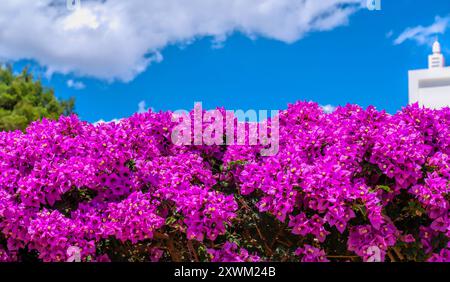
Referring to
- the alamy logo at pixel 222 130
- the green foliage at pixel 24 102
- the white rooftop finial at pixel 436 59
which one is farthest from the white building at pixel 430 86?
the green foliage at pixel 24 102

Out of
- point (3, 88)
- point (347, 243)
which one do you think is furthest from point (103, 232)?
point (3, 88)

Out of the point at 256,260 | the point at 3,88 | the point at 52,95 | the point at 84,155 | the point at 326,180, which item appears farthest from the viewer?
the point at 52,95


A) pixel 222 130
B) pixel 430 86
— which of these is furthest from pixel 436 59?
pixel 222 130

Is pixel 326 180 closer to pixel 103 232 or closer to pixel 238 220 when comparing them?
pixel 238 220

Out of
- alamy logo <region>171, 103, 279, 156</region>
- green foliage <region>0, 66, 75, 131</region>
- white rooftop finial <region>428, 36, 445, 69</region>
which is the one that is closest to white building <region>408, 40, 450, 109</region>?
white rooftop finial <region>428, 36, 445, 69</region>

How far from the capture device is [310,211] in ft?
11.2

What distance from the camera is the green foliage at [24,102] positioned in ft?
78.5

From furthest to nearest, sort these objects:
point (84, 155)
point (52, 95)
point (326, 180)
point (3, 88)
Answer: point (52, 95) → point (3, 88) → point (84, 155) → point (326, 180)

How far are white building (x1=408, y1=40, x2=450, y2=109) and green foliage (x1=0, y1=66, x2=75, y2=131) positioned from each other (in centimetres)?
1405

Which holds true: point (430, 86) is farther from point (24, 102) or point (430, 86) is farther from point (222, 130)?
point (24, 102)

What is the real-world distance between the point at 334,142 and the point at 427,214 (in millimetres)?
711

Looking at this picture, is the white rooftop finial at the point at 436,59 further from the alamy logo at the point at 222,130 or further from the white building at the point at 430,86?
the alamy logo at the point at 222,130

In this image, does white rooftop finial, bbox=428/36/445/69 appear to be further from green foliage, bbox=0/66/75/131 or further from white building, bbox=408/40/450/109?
green foliage, bbox=0/66/75/131

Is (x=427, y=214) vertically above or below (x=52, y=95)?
below
